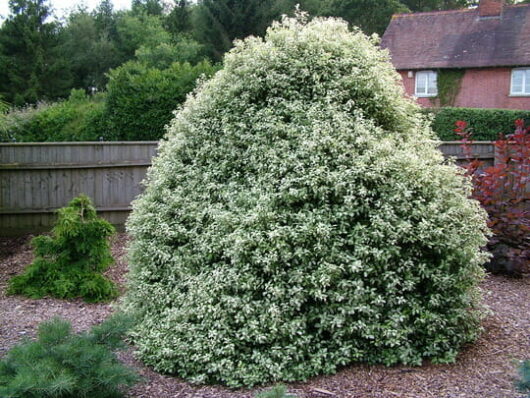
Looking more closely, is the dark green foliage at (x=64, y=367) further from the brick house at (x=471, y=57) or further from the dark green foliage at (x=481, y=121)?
the brick house at (x=471, y=57)

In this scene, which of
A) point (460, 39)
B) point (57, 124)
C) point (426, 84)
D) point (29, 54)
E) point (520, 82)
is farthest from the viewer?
point (29, 54)

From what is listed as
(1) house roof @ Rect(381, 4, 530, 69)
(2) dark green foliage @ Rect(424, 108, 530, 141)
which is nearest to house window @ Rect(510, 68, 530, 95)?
(1) house roof @ Rect(381, 4, 530, 69)

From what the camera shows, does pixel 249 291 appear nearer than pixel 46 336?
No

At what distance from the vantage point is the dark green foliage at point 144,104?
10.2m

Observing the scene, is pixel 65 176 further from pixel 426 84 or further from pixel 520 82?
pixel 520 82

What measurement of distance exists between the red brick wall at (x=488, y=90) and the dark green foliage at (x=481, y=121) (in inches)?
262

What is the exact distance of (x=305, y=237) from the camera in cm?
352

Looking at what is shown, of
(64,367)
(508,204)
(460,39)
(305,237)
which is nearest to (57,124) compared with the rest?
(508,204)

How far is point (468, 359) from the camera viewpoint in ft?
12.2

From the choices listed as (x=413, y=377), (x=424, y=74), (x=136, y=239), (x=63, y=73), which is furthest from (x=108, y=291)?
(x=63, y=73)

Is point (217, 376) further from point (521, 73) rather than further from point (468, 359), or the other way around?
point (521, 73)

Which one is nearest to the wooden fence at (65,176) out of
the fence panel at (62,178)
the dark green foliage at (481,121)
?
the fence panel at (62,178)

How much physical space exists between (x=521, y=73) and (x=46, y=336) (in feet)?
78.4

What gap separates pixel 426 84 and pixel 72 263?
21597mm
